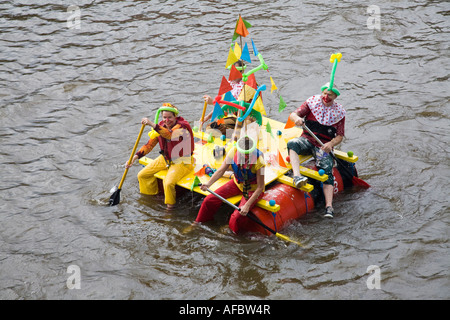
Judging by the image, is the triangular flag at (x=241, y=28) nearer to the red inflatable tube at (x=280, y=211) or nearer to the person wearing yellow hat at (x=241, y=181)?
the person wearing yellow hat at (x=241, y=181)

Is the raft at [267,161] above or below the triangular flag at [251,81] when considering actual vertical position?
below

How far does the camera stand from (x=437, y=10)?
42.8 ft

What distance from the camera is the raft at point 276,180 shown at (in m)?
6.45

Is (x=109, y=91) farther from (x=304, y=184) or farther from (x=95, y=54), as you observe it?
(x=304, y=184)

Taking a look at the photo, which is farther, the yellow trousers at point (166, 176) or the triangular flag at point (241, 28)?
the yellow trousers at point (166, 176)

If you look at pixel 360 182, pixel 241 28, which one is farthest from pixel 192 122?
pixel 360 182

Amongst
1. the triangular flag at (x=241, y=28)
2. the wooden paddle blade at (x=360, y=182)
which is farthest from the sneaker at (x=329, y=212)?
the triangular flag at (x=241, y=28)

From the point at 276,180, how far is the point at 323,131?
3.17 feet

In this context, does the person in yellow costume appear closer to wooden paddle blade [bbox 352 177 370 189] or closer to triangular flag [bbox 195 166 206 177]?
triangular flag [bbox 195 166 206 177]

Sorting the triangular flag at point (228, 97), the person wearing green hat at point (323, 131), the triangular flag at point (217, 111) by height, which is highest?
the triangular flag at point (228, 97)

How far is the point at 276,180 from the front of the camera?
6.93 meters

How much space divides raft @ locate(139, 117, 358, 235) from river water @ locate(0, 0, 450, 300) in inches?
7.2

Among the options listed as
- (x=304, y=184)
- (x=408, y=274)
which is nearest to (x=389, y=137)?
(x=304, y=184)

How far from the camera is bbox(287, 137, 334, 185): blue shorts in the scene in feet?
22.8
